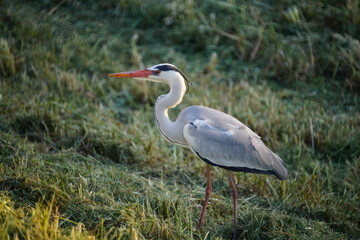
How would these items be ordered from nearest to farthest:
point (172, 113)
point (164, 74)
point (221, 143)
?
point (221, 143), point (164, 74), point (172, 113)

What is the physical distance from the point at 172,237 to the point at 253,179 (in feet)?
5.01

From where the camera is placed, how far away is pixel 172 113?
6781mm

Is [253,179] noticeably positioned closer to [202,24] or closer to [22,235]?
[22,235]

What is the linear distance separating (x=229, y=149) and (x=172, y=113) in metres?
2.22

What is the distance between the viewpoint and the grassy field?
4410 mm

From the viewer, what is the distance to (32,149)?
515cm

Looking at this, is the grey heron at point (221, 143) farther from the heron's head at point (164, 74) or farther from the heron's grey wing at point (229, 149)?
the heron's head at point (164, 74)

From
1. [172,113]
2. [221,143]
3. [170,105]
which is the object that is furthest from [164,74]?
[172,113]

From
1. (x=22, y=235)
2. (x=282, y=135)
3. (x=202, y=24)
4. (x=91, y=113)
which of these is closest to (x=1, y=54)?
(x=91, y=113)

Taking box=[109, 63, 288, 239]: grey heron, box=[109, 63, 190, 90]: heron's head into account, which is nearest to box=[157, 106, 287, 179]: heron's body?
box=[109, 63, 288, 239]: grey heron

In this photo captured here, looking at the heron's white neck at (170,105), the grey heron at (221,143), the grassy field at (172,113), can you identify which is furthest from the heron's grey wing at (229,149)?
the grassy field at (172,113)

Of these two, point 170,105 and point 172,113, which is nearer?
point 170,105

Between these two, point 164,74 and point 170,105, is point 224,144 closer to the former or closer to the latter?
point 170,105

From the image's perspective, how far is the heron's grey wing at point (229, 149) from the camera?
15.0ft
